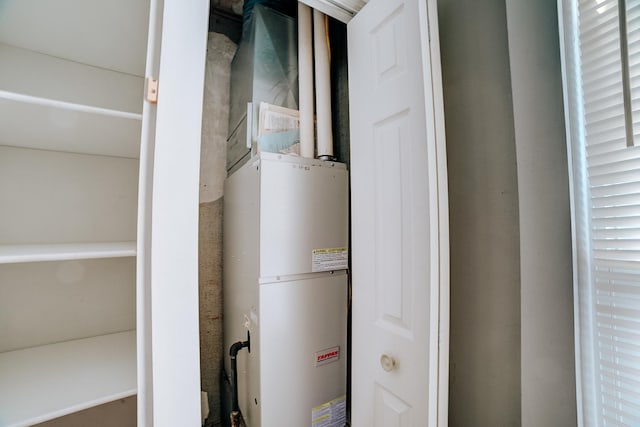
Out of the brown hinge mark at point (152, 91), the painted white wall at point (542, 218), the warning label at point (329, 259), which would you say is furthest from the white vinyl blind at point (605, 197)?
the brown hinge mark at point (152, 91)

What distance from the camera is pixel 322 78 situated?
1251 mm

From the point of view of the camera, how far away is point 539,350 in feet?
2.16

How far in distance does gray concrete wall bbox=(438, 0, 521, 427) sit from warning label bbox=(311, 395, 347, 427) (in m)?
0.46

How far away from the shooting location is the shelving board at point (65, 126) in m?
0.65


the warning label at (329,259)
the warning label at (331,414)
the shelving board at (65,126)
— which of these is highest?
the shelving board at (65,126)

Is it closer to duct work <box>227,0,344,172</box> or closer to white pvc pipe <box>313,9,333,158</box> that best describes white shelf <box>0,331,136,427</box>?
duct work <box>227,0,344,172</box>

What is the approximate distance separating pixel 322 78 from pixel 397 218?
0.83 m

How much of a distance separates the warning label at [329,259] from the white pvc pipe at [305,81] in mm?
Answer: 455

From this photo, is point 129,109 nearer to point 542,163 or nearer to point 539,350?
point 542,163

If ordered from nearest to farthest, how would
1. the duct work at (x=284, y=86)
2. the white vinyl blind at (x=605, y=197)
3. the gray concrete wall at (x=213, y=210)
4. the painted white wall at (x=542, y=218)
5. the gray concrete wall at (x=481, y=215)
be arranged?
the white vinyl blind at (x=605, y=197), the painted white wall at (x=542, y=218), the gray concrete wall at (x=481, y=215), the duct work at (x=284, y=86), the gray concrete wall at (x=213, y=210)

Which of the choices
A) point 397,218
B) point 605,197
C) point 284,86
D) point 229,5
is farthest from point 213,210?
point 605,197

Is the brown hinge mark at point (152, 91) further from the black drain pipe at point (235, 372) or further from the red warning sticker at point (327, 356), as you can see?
the red warning sticker at point (327, 356)

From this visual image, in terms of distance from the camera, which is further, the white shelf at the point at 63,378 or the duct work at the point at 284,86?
the duct work at the point at 284,86

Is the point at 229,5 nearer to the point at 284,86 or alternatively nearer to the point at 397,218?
the point at 284,86
